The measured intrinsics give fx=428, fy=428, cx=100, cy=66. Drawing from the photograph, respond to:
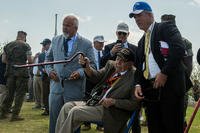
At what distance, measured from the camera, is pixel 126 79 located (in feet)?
17.8

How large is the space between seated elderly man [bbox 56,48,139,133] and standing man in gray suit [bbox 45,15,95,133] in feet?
0.97

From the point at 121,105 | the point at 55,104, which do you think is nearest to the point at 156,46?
the point at 121,105

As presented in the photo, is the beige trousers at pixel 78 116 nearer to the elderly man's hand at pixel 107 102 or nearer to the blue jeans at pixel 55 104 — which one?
the elderly man's hand at pixel 107 102

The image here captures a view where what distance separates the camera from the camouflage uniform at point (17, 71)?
1024cm

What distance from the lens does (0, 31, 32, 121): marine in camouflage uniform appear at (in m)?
10.2

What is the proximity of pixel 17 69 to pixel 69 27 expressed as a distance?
15.0ft

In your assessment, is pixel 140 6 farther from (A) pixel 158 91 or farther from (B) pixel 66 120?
(B) pixel 66 120

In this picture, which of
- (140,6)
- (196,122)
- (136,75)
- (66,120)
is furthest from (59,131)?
(196,122)

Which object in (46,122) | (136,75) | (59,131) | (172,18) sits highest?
(172,18)

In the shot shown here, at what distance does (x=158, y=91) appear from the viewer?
4.51m

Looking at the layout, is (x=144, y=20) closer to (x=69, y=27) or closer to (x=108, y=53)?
(x=69, y=27)

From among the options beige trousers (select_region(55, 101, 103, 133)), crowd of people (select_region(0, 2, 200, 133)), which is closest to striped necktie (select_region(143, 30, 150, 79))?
crowd of people (select_region(0, 2, 200, 133))

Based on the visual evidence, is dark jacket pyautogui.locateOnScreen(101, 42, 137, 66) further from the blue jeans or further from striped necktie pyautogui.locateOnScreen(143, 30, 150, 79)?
striped necktie pyautogui.locateOnScreen(143, 30, 150, 79)

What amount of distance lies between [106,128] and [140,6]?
153cm
